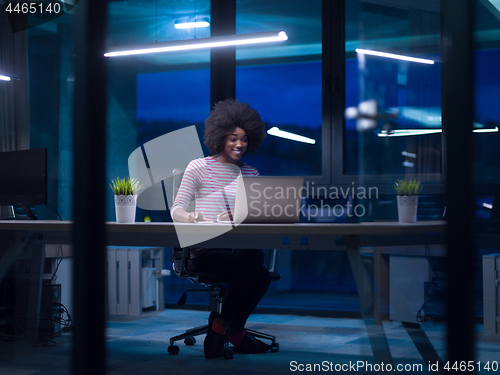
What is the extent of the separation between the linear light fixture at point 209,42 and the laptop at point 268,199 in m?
1.65

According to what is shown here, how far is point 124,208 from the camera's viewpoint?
2.51 metres

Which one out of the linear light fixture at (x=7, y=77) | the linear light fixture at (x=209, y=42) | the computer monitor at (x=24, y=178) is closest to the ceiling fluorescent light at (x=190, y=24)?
the linear light fixture at (x=209, y=42)

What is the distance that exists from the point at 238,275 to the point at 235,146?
30.1 inches

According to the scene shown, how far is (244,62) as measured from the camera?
15.1ft

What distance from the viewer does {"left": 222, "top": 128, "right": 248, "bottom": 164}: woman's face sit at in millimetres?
3082

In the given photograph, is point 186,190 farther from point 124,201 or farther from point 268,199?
point 268,199

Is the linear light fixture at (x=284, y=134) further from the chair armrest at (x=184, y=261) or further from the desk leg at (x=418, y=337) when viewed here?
the chair armrest at (x=184, y=261)

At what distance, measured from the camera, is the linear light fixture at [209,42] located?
143 inches

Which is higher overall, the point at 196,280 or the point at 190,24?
the point at 190,24

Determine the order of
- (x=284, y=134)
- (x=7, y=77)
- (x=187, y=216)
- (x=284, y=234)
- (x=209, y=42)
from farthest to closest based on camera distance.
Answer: (x=284, y=134) < (x=7, y=77) < (x=209, y=42) < (x=187, y=216) < (x=284, y=234)

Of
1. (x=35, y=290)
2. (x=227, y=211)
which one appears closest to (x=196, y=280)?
(x=227, y=211)

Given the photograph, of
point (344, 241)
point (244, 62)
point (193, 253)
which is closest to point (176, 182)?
point (193, 253)

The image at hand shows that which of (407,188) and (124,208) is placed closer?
(407,188)

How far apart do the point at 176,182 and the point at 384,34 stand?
7.21 ft
